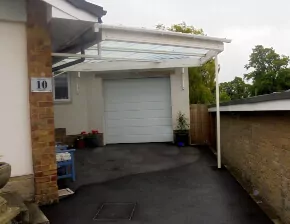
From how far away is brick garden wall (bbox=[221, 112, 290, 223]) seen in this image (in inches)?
156

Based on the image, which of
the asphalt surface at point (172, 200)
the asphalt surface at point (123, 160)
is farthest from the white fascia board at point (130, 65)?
the asphalt surface at point (172, 200)

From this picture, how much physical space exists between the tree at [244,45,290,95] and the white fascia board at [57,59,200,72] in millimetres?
15363

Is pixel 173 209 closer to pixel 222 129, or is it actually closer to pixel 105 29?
pixel 105 29

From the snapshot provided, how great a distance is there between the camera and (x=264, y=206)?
483 cm

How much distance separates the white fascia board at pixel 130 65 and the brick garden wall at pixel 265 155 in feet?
15.0

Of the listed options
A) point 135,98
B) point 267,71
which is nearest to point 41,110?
point 135,98

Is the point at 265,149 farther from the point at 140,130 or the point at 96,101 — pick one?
the point at 96,101

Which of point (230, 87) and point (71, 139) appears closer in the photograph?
point (71, 139)

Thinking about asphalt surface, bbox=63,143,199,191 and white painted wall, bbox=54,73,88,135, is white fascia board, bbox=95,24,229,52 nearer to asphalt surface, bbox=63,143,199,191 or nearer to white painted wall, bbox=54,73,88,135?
asphalt surface, bbox=63,143,199,191

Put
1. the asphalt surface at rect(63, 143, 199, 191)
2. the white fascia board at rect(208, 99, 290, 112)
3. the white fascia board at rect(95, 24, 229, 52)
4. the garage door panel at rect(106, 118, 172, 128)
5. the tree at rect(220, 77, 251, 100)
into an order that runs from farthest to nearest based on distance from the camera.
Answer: the tree at rect(220, 77, 251, 100) < the garage door panel at rect(106, 118, 172, 128) < the asphalt surface at rect(63, 143, 199, 191) < the white fascia board at rect(95, 24, 229, 52) < the white fascia board at rect(208, 99, 290, 112)

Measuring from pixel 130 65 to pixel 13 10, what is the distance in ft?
23.1

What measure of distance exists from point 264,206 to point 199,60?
7186 millimetres

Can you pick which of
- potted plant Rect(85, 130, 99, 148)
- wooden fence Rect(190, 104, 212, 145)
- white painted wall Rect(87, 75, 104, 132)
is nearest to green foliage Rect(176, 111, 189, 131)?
wooden fence Rect(190, 104, 212, 145)

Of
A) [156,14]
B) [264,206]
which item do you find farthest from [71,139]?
[156,14]
